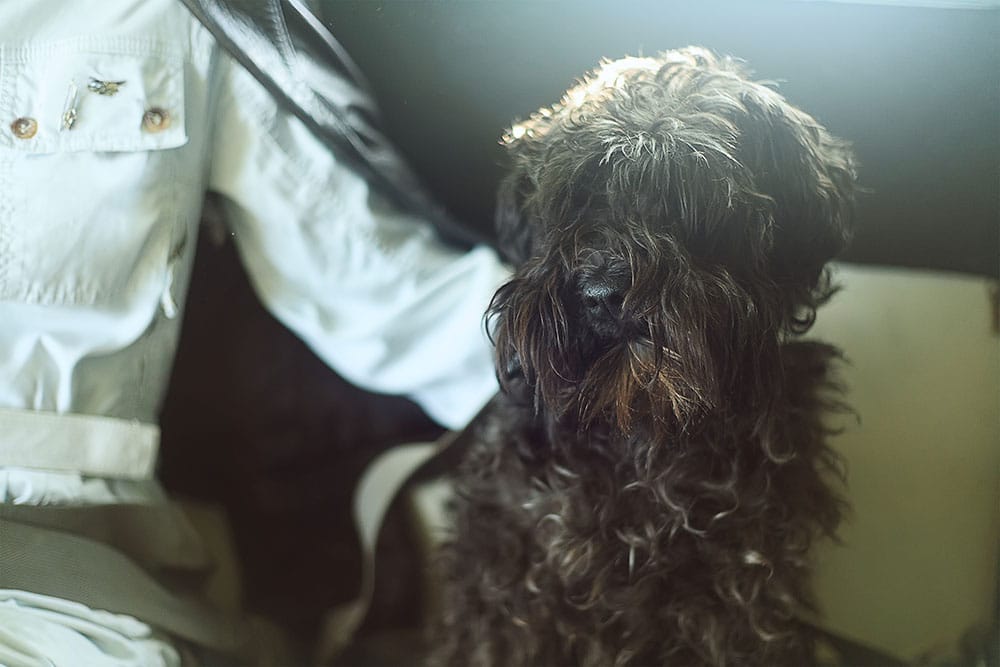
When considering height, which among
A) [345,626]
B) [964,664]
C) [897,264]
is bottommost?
[345,626]

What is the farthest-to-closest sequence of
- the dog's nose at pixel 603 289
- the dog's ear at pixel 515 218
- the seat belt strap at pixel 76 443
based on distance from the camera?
the seat belt strap at pixel 76 443 < the dog's ear at pixel 515 218 < the dog's nose at pixel 603 289

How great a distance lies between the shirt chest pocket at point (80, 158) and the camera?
0.89m

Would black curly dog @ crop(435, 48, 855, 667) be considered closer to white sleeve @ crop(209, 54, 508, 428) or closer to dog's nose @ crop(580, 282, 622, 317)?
dog's nose @ crop(580, 282, 622, 317)

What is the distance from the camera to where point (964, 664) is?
902 mm

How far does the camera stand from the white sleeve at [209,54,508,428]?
39.1 inches

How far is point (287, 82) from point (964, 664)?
3.40 ft

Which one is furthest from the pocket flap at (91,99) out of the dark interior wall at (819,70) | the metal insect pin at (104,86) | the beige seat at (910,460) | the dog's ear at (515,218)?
the beige seat at (910,460)

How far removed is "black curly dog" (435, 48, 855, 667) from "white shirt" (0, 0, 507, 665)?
0.23 meters

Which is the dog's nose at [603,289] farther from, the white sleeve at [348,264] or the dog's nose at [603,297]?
the white sleeve at [348,264]

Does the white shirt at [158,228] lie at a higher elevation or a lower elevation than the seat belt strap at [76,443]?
higher

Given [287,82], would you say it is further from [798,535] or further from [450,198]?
[798,535]

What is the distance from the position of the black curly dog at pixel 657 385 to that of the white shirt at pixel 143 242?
0.23 m

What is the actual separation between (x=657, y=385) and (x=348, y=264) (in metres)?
0.51

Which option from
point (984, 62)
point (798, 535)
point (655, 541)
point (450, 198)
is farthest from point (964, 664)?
point (450, 198)
